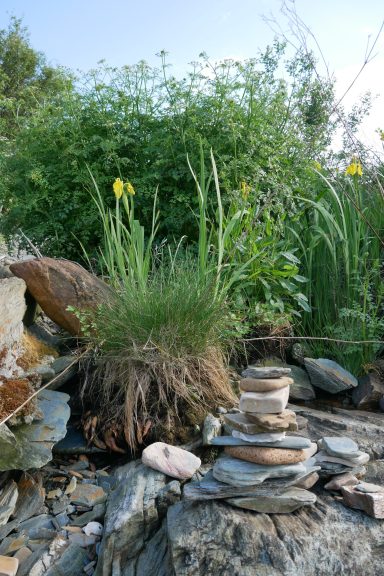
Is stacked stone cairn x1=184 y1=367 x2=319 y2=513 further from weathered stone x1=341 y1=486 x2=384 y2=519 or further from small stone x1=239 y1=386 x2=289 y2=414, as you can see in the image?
weathered stone x1=341 y1=486 x2=384 y2=519

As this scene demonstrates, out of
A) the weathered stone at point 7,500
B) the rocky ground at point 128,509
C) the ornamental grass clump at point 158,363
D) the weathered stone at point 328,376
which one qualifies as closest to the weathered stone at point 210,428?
the rocky ground at point 128,509

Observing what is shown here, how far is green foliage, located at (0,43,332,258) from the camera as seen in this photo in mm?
4664

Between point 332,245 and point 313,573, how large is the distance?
272cm

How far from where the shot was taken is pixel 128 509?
2.46 m

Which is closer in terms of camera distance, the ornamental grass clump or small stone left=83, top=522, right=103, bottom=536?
small stone left=83, top=522, right=103, bottom=536

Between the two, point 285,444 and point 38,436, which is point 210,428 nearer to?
point 285,444

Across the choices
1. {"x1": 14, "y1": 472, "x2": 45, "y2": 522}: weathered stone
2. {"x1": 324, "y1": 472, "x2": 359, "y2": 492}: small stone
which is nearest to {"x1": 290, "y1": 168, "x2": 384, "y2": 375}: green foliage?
{"x1": 324, "y1": 472, "x2": 359, "y2": 492}: small stone

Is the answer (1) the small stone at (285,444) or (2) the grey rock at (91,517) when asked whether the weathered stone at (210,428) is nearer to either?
(1) the small stone at (285,444)

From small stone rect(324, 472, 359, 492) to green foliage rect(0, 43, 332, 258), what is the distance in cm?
234

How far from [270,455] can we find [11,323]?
6.01 feet

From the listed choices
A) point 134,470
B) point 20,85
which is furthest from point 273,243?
point 20,85

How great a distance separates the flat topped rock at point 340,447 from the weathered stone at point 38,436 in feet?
4.35

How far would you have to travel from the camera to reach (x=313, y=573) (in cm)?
213

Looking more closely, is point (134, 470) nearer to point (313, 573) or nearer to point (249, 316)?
point (313, 573)
